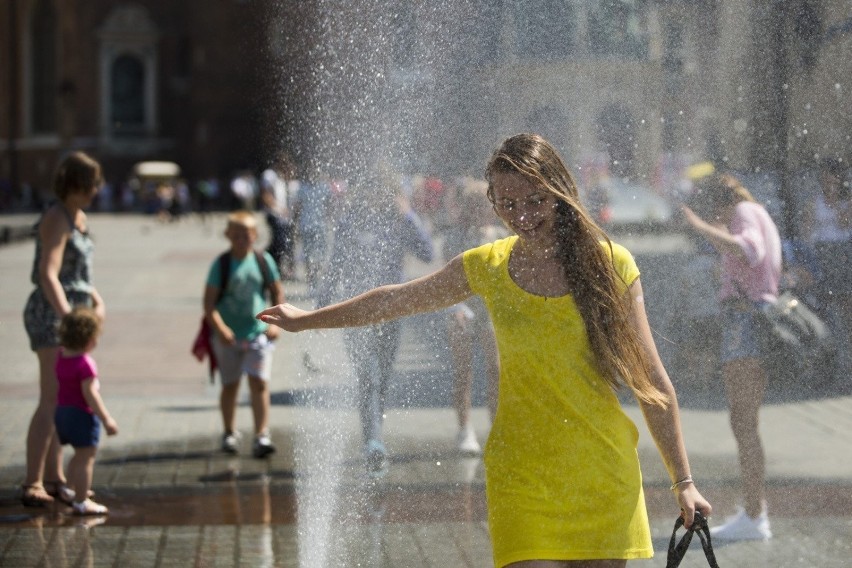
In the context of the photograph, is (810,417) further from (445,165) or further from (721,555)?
(445,165)

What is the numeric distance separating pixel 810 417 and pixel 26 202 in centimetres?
5605

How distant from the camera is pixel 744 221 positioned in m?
5.79

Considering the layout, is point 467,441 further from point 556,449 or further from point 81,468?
point 556,449

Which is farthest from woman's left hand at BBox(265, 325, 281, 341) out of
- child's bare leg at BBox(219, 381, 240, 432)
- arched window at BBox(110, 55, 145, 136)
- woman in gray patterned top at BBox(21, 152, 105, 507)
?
arched window at BBox(110, 55, 145, 136)

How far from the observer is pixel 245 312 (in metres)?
8.52

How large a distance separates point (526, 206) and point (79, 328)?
155 inches

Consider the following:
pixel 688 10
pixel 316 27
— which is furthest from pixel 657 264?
pixel 316 27

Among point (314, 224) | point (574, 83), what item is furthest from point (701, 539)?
point (314, 224)

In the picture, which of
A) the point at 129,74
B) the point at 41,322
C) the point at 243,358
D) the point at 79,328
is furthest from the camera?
the point at 129,74

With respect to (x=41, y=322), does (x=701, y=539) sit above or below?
above

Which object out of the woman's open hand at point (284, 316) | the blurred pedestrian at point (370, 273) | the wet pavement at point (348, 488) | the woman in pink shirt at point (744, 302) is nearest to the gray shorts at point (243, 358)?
the wet pavement at point (348, 488)

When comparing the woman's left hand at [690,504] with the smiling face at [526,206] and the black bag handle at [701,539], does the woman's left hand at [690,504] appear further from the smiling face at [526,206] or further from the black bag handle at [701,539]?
the smiling face at [526,206]

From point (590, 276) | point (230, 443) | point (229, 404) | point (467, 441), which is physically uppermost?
point (590, 276)

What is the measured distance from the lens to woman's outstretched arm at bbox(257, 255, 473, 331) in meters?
3.58
